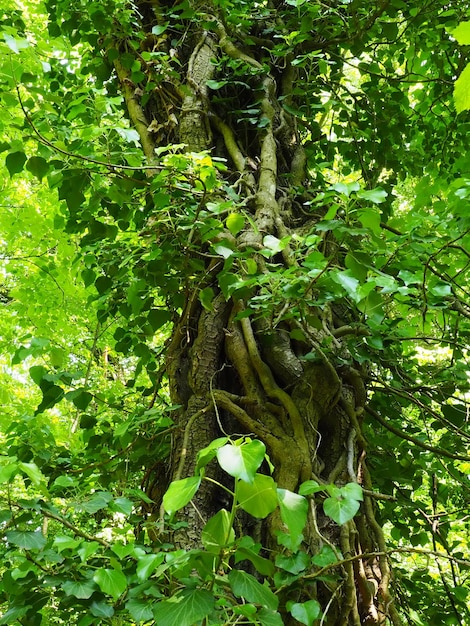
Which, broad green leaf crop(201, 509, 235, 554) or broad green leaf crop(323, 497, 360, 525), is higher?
broad green leaf crop(201, 509, 235, 554)

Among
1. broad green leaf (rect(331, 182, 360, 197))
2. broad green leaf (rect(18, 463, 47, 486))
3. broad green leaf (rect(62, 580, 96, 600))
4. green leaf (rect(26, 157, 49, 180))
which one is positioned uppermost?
green leaf (rect(26, 157, 49, 180))

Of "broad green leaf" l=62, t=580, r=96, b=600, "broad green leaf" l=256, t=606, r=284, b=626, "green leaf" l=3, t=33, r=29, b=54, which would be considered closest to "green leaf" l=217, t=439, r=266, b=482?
"broad green leaf" l=256, t=606, r=284, b=626

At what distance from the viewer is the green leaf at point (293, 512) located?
0.80m

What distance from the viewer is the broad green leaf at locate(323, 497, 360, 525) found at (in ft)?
3.26

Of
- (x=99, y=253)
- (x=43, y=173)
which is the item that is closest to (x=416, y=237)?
(x=43, y=173)

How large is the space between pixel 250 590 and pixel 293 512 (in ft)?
0.50

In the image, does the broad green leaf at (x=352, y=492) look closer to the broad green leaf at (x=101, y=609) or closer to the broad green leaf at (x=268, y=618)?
the broad green leaf at (x=268, y=618)

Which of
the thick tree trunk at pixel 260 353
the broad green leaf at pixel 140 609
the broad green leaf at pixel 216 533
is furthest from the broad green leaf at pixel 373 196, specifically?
the broad green leaf at pixel 140 609

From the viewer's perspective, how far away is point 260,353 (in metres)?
1.68

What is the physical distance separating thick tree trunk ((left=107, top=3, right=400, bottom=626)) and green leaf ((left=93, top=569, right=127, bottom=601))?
30 cm

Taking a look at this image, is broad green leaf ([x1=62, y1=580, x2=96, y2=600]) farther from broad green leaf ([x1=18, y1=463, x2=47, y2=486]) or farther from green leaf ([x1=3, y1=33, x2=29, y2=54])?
A: green leaf ([x1=3, y1=33, x2=29, y2=54])

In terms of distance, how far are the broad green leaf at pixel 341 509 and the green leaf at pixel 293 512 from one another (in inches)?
6.9

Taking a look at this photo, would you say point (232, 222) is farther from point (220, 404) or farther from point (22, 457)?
point (22, 457)

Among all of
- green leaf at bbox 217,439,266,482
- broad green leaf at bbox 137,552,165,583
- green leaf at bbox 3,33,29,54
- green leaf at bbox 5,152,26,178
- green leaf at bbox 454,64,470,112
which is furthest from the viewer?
green leaf at bbox 5,152,26,178
